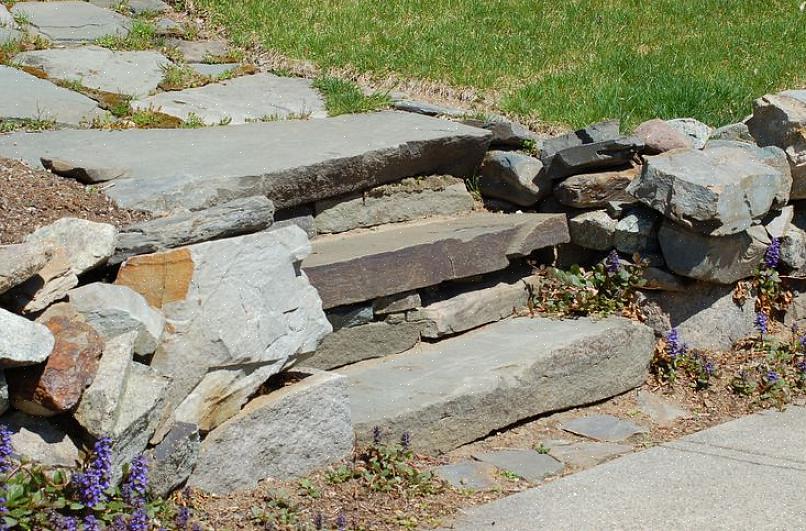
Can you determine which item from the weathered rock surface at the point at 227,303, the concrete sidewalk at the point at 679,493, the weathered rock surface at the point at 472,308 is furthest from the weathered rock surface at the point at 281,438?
the weathered rock surface at the point at 472,308

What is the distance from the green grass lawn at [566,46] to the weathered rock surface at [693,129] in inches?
18.9

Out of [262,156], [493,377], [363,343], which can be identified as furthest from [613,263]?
[262,156]

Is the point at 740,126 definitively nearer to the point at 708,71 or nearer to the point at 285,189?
the point at 708,71

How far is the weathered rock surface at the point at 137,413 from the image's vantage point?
3.23m

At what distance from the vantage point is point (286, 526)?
3.59 metres

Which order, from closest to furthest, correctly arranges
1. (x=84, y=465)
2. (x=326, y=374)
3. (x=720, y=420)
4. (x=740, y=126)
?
(x=84, y=465), (x=326, y=374), (x=720, y=420), (x=740, y=126)

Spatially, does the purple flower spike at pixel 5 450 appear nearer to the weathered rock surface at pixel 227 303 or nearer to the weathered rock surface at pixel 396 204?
the weathered rock surface at pixel 227 303

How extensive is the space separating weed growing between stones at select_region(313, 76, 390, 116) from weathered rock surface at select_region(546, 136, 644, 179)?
125 centimetres

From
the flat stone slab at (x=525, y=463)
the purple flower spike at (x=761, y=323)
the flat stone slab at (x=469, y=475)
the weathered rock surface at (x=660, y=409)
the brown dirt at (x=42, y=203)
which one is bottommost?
the weathered rock surface at (x=660, y=409)

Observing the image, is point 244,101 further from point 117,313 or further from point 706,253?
point 117,313

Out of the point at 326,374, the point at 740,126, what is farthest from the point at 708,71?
the point at 326,374

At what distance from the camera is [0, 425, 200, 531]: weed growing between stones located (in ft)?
9.89

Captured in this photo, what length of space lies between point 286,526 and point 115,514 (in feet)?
2.04

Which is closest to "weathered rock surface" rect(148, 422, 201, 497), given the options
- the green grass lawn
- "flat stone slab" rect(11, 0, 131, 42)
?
the green grass lawn
